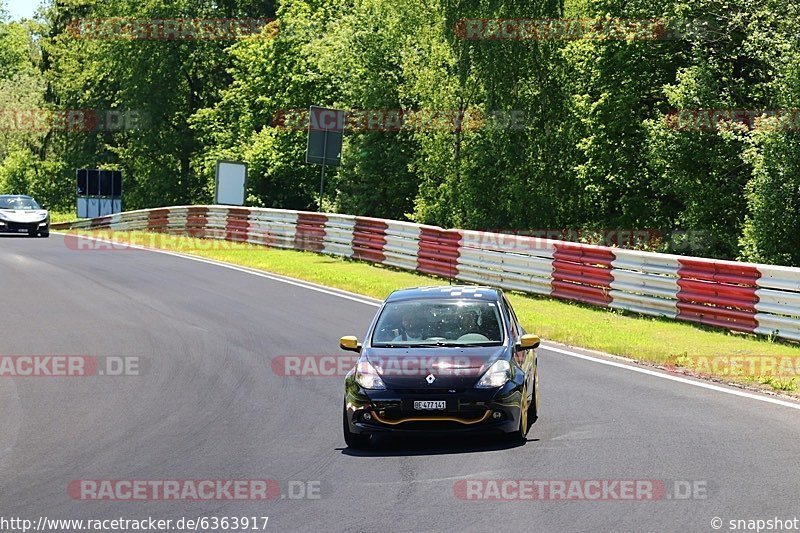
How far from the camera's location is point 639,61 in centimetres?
3950

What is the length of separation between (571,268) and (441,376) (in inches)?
505

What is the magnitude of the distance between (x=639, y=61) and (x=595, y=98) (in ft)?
8.46

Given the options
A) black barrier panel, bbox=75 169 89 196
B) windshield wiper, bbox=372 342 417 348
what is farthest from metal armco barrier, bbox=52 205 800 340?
black barrier panel, bbox=75 169 89 196

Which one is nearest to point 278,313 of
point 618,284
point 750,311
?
point 618,284

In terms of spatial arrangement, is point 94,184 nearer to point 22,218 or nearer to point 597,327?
point 22,218

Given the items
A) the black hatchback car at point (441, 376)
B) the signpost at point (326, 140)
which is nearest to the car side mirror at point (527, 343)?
the black hatchback car at point (441, 376)

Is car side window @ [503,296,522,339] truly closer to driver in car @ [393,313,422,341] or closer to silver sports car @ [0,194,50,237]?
driver in car @ [393,313,422,341]

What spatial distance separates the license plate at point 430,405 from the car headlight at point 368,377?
0.36 metres

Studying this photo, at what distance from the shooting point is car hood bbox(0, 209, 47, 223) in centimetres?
4478

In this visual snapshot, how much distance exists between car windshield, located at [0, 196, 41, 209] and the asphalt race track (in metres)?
27.7

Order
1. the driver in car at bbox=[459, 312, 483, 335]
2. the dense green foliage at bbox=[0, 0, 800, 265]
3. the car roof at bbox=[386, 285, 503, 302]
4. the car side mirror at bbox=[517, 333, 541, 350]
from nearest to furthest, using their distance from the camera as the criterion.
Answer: the car side mirror at bbox=[517, 333, 541, 350], the driver in car at bbox=[459, 312, 483, 335], the car roof at bbox=[386, 285, 503, 302], the dense green foliage at bbox=[0, 0, 800, 265]

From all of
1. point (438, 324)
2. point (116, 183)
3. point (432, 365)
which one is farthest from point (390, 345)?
point (116, 183)

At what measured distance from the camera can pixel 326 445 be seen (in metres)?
11.0

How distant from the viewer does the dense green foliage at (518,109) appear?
115ft
